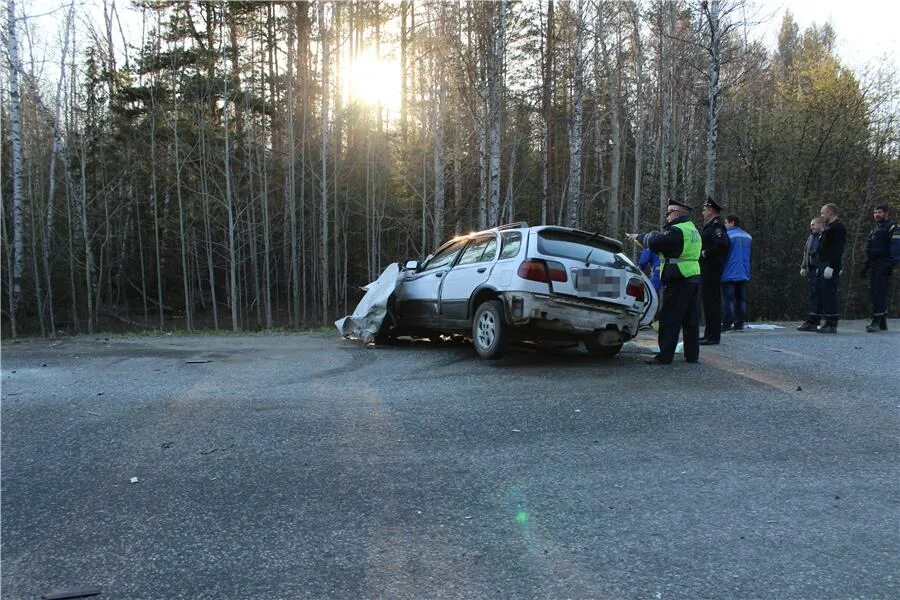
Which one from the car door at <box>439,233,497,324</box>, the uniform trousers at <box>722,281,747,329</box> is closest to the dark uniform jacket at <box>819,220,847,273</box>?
the uniform trousers at <box>722,281,747,329</box>

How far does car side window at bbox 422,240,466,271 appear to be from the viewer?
8.16 metres

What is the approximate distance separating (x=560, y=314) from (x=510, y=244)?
3.63ft

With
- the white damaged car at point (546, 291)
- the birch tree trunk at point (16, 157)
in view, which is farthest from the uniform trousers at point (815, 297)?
the birch tree trunk at point (16, 157)

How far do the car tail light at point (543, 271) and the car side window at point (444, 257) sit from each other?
1724 mm

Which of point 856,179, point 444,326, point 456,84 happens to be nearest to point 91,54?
point 456,84

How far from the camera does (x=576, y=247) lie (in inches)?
270

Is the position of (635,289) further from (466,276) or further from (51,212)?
(51,212)

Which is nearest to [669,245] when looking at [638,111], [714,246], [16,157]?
[714,246]

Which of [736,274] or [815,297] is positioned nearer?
[736,274]

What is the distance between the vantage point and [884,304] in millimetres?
9719

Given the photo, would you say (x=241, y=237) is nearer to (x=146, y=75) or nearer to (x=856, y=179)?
(x=146, y=75)

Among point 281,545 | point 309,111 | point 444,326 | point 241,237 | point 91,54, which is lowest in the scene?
point 281,545

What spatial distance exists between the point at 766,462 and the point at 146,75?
80.9 ft

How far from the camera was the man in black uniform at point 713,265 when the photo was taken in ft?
26.6
